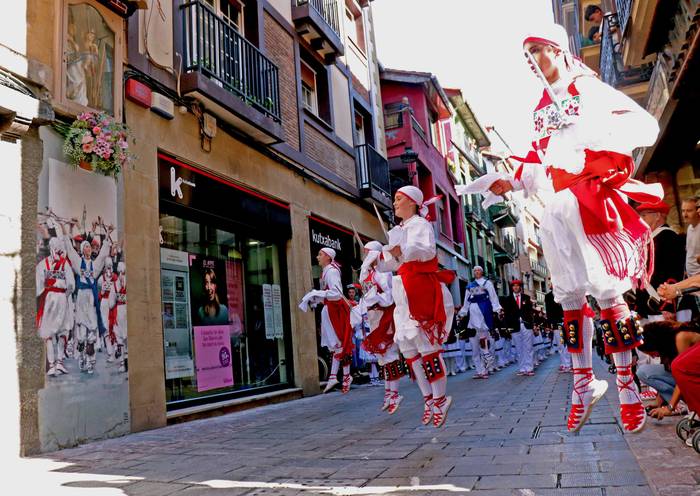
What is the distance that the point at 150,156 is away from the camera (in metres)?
7.52

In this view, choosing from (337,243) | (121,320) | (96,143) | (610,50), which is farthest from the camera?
(337,243)

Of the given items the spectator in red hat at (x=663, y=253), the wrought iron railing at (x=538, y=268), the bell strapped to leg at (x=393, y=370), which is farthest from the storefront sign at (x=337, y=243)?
the wrought iron railing at (x=538, y=268)

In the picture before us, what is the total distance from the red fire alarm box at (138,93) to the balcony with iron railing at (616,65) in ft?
31.4

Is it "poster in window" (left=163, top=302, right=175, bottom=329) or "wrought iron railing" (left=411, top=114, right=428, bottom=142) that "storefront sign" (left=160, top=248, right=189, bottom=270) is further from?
"wrought iron railing" (left=411, top=114, right=428, bottom=142)

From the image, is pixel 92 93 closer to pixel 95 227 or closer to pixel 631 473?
pixel 95 227

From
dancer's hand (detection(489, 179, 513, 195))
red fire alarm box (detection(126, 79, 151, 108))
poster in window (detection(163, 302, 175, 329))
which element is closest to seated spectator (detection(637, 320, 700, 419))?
dancer's hand (detection(489, 179, 513, 195))

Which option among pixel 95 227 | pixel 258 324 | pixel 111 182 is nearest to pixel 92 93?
pixel 111 182

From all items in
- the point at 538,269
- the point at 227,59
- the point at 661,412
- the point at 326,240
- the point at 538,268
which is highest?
the point at 538,268

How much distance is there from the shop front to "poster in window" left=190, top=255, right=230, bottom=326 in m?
0.01

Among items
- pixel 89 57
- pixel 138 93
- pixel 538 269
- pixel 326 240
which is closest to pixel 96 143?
pixel 89 57

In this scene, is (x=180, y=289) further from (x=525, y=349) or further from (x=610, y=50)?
(x=610, y=50)

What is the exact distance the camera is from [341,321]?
9.47 m

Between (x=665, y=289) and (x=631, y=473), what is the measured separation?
100cm

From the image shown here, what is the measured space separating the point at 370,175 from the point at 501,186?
12596mm
